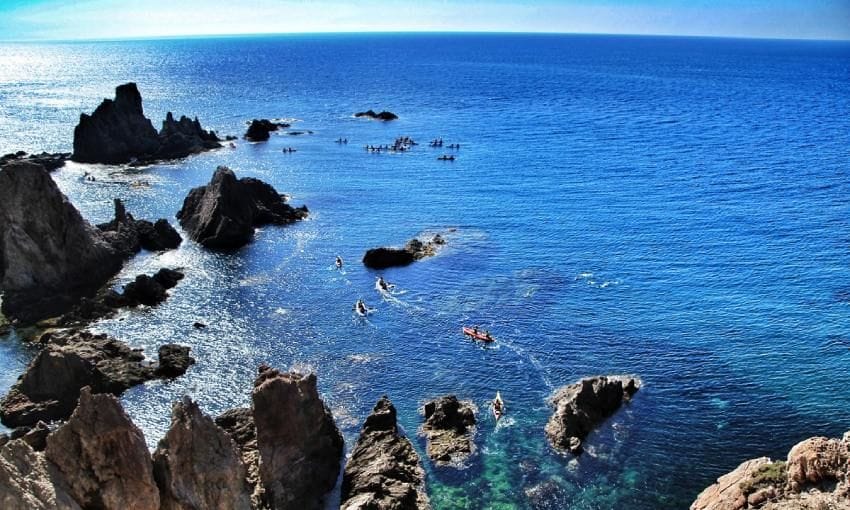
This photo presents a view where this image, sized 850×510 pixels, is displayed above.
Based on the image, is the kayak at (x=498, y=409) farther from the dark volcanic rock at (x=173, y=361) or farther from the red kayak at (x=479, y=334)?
the dark volcanic rock at (x=173, y=361)

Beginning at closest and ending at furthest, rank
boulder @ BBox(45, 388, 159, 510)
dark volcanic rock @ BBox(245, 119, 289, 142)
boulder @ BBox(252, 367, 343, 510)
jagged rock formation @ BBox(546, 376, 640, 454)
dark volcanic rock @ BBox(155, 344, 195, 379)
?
1. boulder @ BBox(45, 388, 159, 510)
2. boulder @ BBox(252, 367, 343, 510)
3. jagged rock formation @ BBox(546, 376, 640, 454)
4. dark volcanic rock @ BBox(155, 344, 195, 379)
5. dark volcanic rock @ BBox(245, 119, 289, 142)

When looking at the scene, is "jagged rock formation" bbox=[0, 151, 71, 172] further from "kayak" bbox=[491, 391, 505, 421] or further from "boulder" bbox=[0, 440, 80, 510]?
"boulder" bbox=[0, 440, 80, 510]

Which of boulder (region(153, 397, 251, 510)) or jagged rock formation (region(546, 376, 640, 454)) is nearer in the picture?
boulder (region(153, 397, 251, 510))

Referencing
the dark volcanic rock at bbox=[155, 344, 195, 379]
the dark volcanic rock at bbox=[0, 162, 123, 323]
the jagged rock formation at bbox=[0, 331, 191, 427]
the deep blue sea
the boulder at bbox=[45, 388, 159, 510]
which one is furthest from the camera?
the dark volcanic rock at bbox=[0, 162, 123, 323]

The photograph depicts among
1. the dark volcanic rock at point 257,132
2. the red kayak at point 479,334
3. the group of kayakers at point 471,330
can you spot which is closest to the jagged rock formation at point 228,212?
the group of kayakers at point 471,330

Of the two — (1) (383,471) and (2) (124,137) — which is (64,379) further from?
(2) (124,137)

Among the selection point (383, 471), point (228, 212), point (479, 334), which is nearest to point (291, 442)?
point (383, 471)

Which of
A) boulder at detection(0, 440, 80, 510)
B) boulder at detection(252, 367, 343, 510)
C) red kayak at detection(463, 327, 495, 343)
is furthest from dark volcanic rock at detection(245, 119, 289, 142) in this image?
boulder at detection(0, 440, 80, 510)
